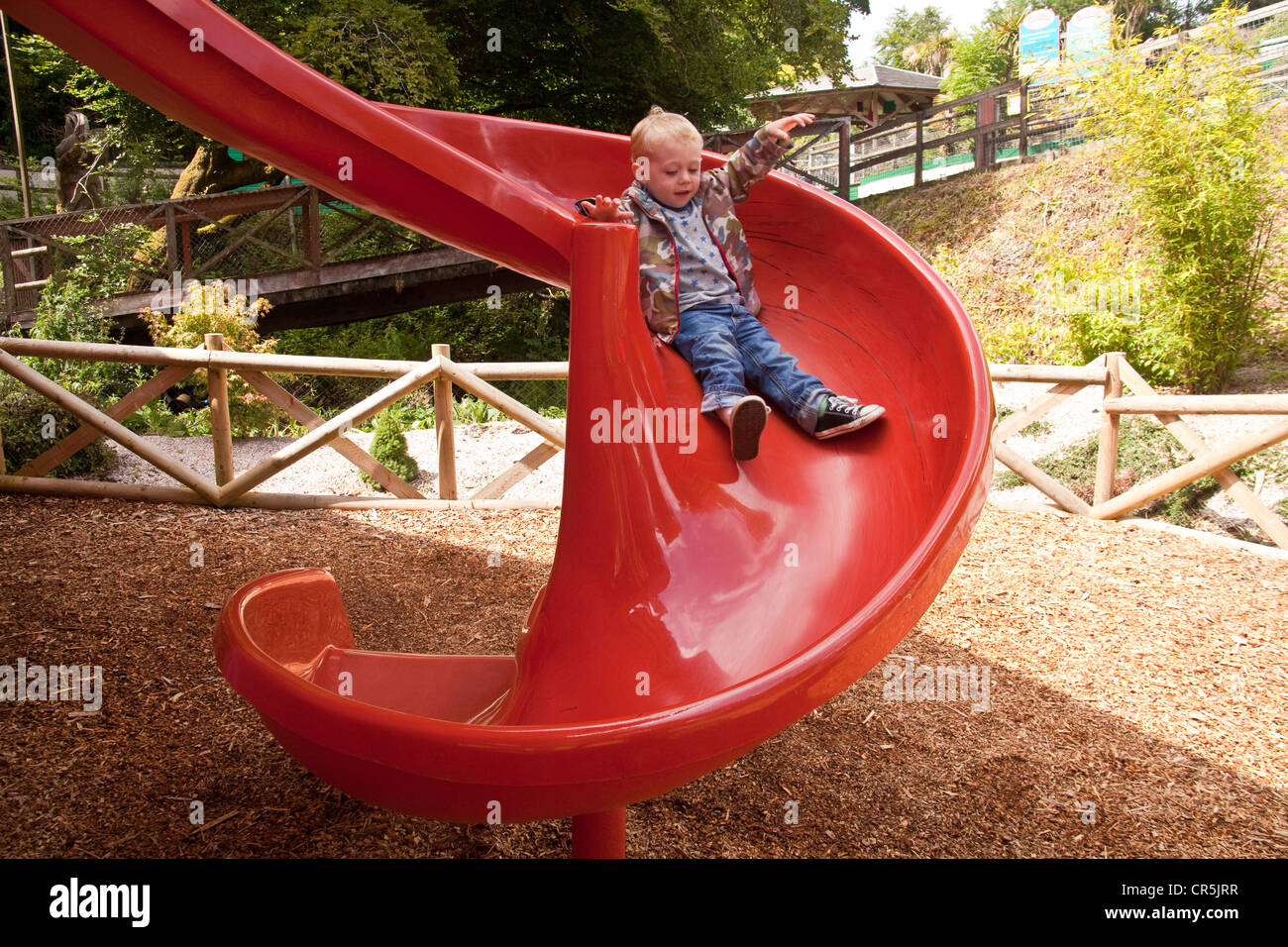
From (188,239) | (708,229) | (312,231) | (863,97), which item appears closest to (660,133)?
(708,229)

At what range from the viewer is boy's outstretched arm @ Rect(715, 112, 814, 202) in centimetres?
252

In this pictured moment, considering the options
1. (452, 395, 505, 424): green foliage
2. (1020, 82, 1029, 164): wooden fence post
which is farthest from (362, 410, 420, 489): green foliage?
(1020, 82, 1029, 164): wooden fence post

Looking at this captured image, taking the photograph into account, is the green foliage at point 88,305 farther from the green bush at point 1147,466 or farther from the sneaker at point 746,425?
the green bush at point 1147,466

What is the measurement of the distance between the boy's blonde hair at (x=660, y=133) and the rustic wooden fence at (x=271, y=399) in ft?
8.33

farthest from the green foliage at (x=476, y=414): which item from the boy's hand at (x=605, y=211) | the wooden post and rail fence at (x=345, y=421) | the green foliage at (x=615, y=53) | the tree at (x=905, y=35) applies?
the tree at (x=905, y=35)

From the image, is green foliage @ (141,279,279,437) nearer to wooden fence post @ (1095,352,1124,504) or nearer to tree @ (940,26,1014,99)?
wooden fence post @ (1095,352,1124,504)

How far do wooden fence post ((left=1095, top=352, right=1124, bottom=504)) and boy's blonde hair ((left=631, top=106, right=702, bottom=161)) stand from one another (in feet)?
11.6

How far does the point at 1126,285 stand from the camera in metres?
7.78

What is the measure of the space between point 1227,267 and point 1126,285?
831 mm

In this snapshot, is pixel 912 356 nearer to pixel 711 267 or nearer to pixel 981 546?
pixel 711 267

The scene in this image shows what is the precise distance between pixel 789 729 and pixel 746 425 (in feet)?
4.16

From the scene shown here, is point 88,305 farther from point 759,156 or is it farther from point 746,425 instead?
point 746,425

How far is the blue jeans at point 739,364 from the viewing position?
232 centimetres

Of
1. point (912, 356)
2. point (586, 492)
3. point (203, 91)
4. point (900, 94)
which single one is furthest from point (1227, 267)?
point (900, 94)
